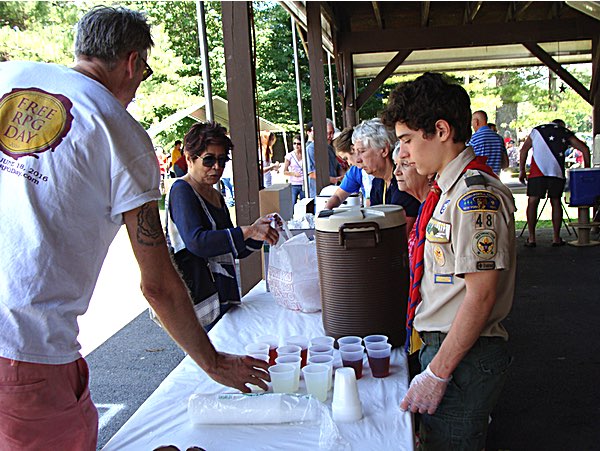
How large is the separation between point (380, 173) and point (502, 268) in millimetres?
1830

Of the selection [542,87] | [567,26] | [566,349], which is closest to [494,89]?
[542,87]

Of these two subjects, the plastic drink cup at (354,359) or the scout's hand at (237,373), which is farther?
the plastic drink cup at (354,359)

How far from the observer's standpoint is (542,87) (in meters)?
24.4

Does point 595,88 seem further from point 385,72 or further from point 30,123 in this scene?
point 30,123

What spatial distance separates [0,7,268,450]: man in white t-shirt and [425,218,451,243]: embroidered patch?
68cm

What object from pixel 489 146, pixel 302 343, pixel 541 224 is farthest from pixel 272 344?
pixel 541 224

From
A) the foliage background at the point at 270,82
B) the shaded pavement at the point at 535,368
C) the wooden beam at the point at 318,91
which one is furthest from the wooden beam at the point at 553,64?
the foliage background at the point at 270,82

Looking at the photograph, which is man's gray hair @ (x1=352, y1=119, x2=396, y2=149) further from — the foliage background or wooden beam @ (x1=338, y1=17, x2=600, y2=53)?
the foliage background

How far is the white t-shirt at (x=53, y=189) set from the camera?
4.18ft

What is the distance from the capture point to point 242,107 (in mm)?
3828

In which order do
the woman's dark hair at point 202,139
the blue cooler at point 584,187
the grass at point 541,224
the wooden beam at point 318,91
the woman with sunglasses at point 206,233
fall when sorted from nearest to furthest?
the woman with sunglasses at point 206,233, the woman's dark hair at point 202,139, the wooden beam at point 318,91, the blue cooler at point 584,187, the grass at point 541,224

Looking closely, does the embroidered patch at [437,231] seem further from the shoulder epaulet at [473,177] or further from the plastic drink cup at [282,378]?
the plastic drink cup at [282,378]

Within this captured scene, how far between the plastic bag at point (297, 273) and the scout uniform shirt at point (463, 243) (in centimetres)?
73

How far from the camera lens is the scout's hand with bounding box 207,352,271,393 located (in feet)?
5.01
